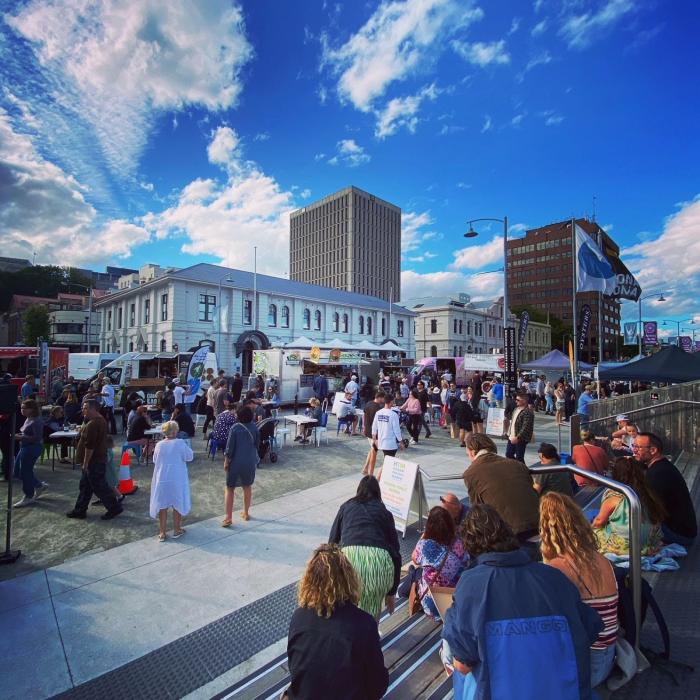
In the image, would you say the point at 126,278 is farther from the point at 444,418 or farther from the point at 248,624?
the point at 248,624

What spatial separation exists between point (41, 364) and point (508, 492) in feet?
77.9

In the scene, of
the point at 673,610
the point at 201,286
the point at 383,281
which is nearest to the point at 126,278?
the point at 201,286

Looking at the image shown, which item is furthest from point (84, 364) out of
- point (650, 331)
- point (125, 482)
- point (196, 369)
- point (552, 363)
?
point (650, 331)

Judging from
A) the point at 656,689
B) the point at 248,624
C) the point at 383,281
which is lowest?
the point at 248,624

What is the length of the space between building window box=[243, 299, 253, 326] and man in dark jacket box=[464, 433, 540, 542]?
1380 inches

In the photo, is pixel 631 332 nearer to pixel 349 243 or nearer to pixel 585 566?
pixel 585 566

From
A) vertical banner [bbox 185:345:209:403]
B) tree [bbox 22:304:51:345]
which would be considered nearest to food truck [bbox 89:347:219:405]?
vertical banner [bbox 185:345:209:403]

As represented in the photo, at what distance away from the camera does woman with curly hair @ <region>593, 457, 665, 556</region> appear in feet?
12.8

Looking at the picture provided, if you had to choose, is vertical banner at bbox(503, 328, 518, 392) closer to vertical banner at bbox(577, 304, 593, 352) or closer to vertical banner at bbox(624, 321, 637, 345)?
vertical banner at bbox(577, 304, 593, 352)

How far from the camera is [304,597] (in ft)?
7.55

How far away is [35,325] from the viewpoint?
5497 centimetres

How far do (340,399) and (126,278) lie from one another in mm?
64072

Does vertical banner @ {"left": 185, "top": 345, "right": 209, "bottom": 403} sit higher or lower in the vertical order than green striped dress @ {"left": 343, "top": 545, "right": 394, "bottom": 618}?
higher

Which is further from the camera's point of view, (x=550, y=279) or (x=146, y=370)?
(x=550, y=279)
